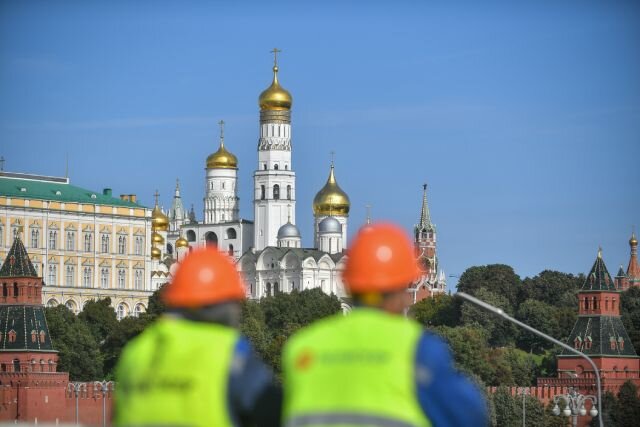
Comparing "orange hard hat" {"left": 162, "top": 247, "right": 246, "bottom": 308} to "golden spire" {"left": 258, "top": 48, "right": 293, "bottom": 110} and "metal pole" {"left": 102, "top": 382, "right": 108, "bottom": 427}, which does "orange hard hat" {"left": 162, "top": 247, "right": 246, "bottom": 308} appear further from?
"golden spire" {"left": 258, "top": 48, "right": 293, "bottom": 110}

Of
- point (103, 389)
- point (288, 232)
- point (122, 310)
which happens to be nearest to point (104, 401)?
point (103, 389)

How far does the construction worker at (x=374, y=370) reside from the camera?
880 centimetres

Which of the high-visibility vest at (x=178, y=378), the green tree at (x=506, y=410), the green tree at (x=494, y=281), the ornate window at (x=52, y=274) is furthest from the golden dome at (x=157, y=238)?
the high-visibility vest at (x=178, y=378)

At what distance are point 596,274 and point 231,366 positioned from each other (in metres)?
100

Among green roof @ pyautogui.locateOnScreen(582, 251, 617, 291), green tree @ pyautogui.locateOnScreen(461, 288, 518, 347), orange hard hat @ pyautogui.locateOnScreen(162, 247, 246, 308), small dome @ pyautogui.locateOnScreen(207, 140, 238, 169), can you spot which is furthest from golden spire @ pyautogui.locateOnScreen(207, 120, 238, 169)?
orange hard hat @ pyautogui.locateOnScreen(162, 247, 246, 308)

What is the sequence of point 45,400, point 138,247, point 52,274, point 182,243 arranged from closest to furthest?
point 45,400, point 52,274, point 138,247, point 182,243

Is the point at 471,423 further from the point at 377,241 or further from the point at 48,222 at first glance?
the point at 48,222

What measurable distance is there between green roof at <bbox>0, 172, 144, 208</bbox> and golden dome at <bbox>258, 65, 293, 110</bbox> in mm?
21286

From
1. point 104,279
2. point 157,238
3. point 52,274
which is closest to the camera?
point 52,274

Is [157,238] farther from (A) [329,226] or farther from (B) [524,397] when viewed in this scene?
(B) [524,397]

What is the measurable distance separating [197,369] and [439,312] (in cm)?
14513

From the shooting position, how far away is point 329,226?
186 m

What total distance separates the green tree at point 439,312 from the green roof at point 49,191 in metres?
27.3

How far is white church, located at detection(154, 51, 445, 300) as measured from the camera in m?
180
